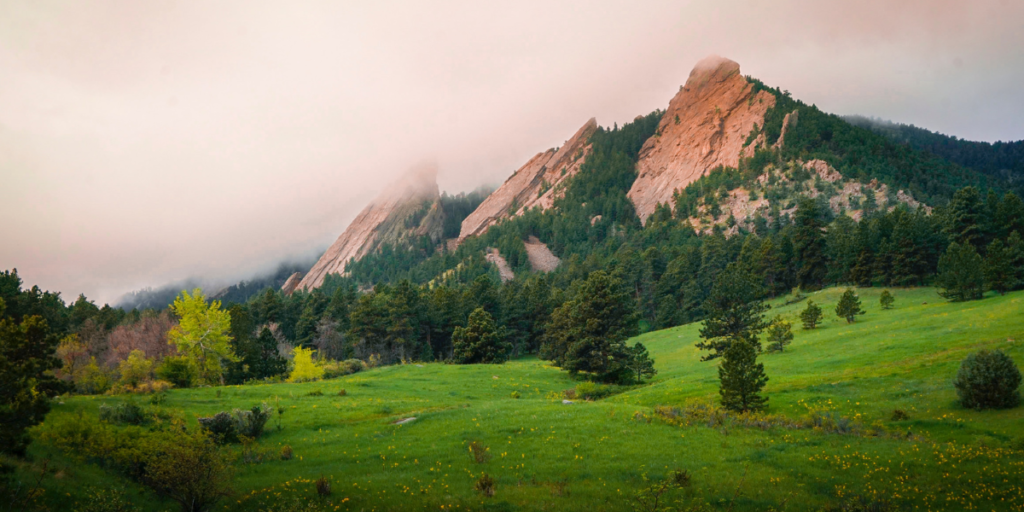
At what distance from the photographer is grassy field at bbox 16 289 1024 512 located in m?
14.4

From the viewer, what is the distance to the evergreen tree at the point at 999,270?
1875 inches

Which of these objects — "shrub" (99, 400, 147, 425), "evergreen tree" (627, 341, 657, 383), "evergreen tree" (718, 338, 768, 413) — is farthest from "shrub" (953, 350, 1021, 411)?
"shrub" (99, 400, 147, 425)

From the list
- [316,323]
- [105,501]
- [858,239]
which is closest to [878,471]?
[105,501]

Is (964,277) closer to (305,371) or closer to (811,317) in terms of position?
(811,317)

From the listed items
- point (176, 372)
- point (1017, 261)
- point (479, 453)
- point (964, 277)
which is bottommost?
point (479, 453)

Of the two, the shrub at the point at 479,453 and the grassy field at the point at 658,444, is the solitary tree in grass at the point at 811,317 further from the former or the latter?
the shrub at the point at 479,453

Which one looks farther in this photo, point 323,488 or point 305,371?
point 305,371

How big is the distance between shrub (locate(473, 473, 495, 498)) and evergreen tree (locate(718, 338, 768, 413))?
14.6 meters

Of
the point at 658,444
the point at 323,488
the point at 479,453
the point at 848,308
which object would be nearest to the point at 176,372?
the point at 323,488

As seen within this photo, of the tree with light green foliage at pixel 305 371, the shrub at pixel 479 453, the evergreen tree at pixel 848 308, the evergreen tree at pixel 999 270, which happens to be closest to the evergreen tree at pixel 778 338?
the evergreen tree at pixel 848 308

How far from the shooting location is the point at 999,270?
47.8 m

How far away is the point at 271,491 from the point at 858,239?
85407 mm

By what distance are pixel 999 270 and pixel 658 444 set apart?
52328 millimetres

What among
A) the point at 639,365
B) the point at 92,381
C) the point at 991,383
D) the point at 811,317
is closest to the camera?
the point at 991,383
